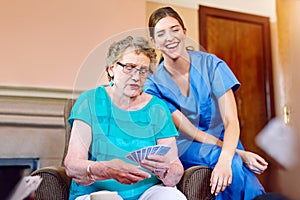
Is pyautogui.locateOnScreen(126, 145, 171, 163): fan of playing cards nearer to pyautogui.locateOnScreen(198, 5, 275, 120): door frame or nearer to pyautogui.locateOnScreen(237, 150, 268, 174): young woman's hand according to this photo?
pyautogui.locateOnScreen(237, 150, 268, 174): young woman's hand

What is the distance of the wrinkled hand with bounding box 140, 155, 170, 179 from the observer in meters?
1.19

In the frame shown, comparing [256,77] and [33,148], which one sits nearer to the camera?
[33,148]

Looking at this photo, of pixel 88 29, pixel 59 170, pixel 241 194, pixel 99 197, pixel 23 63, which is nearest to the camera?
pixel 99 197

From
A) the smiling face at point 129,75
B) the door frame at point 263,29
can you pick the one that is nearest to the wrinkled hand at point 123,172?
the smiling face at point 129,75

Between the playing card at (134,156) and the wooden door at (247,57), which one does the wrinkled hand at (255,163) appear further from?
the wooden door at (247,57)

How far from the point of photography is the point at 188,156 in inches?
55.5

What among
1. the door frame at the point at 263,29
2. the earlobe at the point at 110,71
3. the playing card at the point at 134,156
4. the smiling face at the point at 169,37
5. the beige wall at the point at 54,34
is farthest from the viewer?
the door frame at the point at 263,29

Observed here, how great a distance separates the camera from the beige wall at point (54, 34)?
1.67 m

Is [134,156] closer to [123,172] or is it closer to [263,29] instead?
[123,172]

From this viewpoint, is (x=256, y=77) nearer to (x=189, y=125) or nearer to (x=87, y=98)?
(x=189, y=125)

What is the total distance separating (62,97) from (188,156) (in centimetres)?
69

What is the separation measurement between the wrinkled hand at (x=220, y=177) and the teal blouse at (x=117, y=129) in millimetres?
180

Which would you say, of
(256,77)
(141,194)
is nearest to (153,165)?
(141,194)

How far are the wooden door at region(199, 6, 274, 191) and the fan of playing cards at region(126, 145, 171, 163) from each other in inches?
48.9
